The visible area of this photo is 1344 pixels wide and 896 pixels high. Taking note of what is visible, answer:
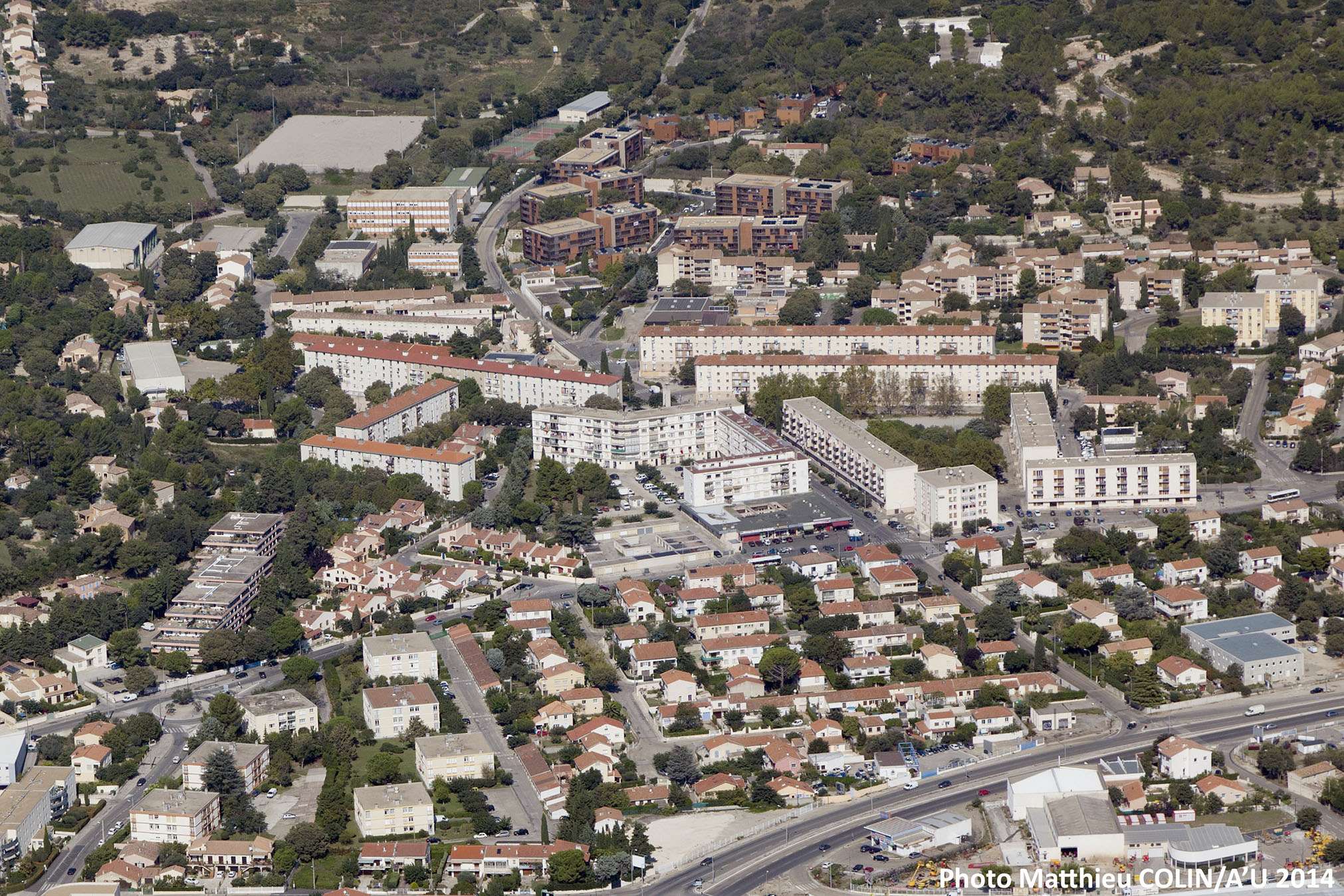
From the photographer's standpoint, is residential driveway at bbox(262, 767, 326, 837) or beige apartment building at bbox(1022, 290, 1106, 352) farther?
beige apartment building at bbox(1022, 290, 1106, 352)

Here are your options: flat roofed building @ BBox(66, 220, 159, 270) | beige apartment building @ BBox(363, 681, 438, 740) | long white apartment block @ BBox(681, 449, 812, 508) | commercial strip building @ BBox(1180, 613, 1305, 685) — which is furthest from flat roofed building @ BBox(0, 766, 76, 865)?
flat roofed building @ BBox(66, 220, 159, 270)

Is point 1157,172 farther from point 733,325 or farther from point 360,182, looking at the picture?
point 360,182

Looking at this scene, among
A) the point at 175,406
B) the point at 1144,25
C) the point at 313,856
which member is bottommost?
the point at 313,856

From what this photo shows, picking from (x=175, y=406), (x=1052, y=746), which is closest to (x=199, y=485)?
(x=175, y=406)

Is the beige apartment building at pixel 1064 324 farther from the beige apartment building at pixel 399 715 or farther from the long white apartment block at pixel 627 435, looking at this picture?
the beige apartment building at pixel 399 715

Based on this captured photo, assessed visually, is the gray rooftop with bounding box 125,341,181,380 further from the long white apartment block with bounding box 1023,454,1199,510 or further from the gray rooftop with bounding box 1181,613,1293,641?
the gray rooftop with bounding box 1181,613,1293,641

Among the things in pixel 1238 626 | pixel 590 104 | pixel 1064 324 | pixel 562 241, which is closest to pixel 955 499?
pixel 1238 626

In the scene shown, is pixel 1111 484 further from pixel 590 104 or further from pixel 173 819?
pixel 590 104
